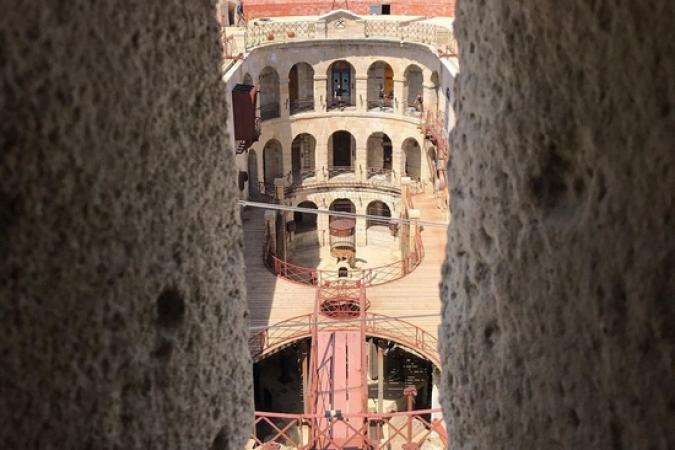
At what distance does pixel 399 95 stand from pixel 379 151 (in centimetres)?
374

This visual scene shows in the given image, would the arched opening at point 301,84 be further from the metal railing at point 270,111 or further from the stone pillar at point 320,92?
the stone pillar at point 320,92

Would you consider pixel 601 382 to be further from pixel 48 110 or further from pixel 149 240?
pixel 48 110

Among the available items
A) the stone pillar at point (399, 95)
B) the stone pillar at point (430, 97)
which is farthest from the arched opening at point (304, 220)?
the stone pillar at point (430, 97)

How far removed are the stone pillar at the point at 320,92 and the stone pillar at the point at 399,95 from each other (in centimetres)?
268

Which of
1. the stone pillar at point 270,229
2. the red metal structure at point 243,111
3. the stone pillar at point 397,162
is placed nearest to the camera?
the red metal structure at point 243,111

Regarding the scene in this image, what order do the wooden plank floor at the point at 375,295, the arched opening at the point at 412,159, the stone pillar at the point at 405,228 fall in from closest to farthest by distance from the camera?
the wooden plank floor at the point at 375,295 < the stone pillar at the point at 405,228 < the arched opening at the point at 412,159

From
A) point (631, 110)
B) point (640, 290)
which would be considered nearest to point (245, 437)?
point (640, 290)

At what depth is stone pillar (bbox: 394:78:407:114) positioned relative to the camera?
29.6 metres

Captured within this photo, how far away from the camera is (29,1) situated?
257cm

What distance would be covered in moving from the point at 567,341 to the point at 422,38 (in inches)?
1029

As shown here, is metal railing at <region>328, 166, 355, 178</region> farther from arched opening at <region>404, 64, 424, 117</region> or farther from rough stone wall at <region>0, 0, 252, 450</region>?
rough stone wall at <region>0, 0, 252, 450</region>

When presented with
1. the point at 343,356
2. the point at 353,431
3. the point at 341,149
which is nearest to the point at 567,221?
the point at 353,431

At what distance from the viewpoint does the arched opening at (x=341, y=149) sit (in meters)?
32.5

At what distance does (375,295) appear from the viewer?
66.7 feet
